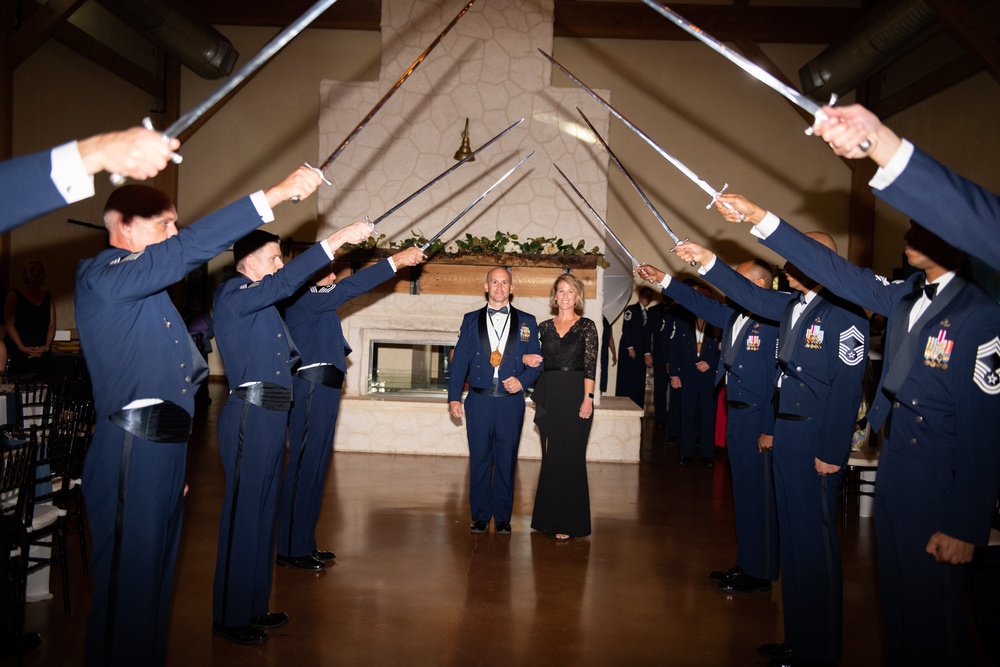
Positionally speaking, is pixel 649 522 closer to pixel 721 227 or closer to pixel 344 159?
pixel 344 159

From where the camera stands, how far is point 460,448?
25.6ft

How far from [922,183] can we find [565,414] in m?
3.49

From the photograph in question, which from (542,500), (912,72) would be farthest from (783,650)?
(912,72)

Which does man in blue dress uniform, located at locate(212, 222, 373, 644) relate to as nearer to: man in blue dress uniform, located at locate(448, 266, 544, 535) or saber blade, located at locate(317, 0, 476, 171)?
saber blade, located at locate(317, 0, 476, 171)

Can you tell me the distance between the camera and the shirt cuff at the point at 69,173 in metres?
1.67

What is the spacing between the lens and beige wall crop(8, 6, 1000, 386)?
1210 cm

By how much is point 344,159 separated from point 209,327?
150 inches

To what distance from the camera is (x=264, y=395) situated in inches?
133

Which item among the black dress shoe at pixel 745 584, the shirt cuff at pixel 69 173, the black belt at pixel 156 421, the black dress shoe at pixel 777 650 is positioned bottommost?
the black dress shoe at pixel 777 650

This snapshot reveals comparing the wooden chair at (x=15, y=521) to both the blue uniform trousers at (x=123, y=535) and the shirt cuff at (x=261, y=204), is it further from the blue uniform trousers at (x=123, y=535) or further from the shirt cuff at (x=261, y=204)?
the shirt cuff at (x=261, y=204)

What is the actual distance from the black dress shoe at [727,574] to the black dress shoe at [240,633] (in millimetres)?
2427

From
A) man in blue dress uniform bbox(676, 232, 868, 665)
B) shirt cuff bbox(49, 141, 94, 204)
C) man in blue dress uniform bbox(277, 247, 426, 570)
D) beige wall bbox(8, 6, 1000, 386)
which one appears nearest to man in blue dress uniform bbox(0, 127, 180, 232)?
shirt cuff bbox(49, 141, 94, 204)

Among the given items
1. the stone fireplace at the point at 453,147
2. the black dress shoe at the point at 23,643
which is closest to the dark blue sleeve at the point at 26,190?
the black dress shoe at the point at 23,643

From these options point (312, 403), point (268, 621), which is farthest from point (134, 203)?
point (312, 403)
